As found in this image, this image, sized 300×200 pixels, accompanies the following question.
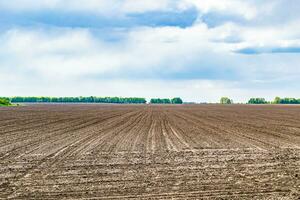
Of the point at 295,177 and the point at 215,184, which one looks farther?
the point at 295,177

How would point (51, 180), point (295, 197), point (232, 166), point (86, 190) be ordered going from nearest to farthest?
1. point (295, 197)
2. point (86, 190)
3. point (51, 180)
4. point (232, 166)

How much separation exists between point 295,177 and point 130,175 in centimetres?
441

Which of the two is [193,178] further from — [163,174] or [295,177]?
[295,177]

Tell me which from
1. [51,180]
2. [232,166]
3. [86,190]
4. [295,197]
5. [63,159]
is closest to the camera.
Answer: [295,197]

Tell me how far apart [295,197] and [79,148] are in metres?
9.41

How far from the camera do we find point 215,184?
895 cm

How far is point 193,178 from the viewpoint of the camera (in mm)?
9562

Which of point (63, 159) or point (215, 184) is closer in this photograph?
point (215, 184)

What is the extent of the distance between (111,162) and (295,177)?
18.3 ft

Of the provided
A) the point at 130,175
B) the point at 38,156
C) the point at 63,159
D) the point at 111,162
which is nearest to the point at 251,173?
the point at 130,175

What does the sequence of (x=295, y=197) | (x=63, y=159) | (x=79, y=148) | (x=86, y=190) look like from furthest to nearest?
(x=79, y=148), (x=63, y=159), (x=86, y=190), (x=295, y=197)

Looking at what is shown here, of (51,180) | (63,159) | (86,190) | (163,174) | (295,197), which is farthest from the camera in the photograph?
(63,159)

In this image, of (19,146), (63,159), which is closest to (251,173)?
(63,159)

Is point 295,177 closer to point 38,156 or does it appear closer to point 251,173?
point 251,173
